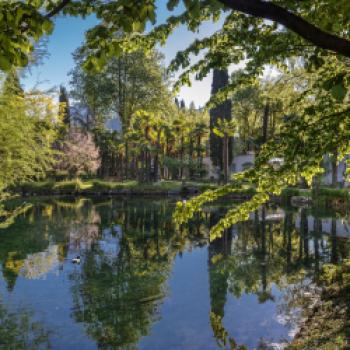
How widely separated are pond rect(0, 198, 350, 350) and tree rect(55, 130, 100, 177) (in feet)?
96.6

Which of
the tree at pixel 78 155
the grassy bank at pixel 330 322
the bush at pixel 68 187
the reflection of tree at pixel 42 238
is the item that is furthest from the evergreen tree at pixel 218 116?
the grassy bank at pixel 330 322

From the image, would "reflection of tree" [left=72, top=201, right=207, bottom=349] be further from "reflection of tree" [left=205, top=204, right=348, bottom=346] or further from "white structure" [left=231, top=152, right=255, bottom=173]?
"white structure" [left=231, top=152, right=255, bottom=173]

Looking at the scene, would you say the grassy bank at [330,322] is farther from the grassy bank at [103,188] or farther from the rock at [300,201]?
the grassy bank at [103,188]

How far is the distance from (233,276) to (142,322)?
4.43 meters

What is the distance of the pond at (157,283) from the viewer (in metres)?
8.29

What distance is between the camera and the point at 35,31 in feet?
8.13

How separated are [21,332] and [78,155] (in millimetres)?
44926

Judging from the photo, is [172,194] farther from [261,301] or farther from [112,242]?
[261,301]

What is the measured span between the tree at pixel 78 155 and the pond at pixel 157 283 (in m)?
29.4

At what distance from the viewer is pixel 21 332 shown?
8281 mm

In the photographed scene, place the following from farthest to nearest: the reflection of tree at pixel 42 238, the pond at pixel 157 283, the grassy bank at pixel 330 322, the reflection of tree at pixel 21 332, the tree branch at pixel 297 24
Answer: the reflection of tree at pixel 42 238 < the pond at pixel 157 283 < the reflection of tree at pixel 21 332 < the grassy bank at pixel 330 322 < the tree branch at pixel 297 24

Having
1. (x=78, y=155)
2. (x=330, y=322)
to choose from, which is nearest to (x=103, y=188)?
(x=78, y=155)

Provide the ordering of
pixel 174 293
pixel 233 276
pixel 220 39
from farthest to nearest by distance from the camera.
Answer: pixel 233 276 → pixel 174 293 → pixel 220 39

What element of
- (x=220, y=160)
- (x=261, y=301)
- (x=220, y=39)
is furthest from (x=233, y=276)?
(x=220, y=160)
